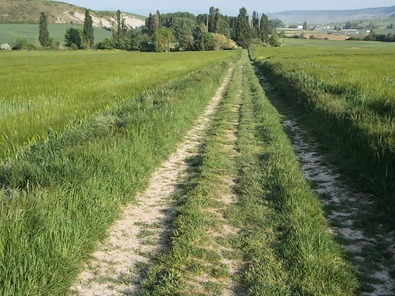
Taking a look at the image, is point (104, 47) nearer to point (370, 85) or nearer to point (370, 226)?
point (370, 85)

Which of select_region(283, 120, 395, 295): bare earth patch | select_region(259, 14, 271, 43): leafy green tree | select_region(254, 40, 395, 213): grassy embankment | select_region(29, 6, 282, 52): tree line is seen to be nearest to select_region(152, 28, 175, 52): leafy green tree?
select_region(29, 6, 282, 52): tree line

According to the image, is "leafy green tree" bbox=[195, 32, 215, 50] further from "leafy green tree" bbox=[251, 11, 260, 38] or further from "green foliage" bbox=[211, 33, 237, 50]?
"leafy green tree" bbox=[251, 11, 260, 38]

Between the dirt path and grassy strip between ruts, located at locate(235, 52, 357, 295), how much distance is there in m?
1.08

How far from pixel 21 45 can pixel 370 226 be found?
11572 centimetres

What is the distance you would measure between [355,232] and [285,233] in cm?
98

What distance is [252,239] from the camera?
14.2 feet

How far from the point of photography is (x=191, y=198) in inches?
217

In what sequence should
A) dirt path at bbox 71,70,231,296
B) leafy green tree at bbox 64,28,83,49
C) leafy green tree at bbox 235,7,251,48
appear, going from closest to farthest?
dirt path at bbox 71,70,231,296, leafy green tree at bbox 235,7,251,48, leafy green tree at bbox 64,28,83,49

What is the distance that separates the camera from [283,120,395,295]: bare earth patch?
3750 millimetres

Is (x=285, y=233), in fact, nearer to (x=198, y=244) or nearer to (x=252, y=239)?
(x=252, y=239)

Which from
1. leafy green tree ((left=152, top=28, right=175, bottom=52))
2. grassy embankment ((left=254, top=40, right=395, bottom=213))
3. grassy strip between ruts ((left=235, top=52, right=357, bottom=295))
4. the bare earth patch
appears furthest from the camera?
leafy green tree ((left=152, top=28, right=175, bottom=52))

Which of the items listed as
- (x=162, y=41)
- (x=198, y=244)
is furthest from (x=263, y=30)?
(x=198, y=244)

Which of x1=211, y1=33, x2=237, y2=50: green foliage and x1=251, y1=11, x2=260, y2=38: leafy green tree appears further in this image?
x1=251, y1=11, x2=260, y2=38: leafy green tree

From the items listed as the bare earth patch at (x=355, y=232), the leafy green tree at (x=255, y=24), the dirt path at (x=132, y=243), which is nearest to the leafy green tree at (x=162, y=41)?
the leafy green tree at (x=255, y=24)
